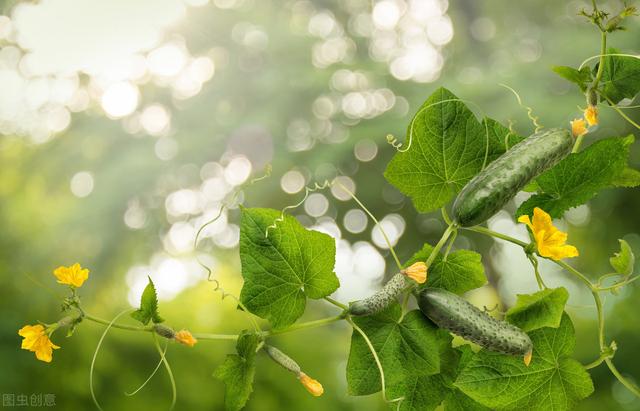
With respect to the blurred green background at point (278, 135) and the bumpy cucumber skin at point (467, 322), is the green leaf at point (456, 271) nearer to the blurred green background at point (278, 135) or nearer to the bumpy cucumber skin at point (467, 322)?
the bumpy cucumber skin at point (467, 322)

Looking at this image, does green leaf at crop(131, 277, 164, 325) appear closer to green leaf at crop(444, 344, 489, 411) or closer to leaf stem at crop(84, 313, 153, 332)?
leaf stem at crop(84, 313, 153, 332)

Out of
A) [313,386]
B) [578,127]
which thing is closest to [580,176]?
[578,127]

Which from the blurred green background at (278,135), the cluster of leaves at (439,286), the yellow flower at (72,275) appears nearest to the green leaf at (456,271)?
the cluster of leaves at (439,286)

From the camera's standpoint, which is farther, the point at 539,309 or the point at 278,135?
the point at 278,135

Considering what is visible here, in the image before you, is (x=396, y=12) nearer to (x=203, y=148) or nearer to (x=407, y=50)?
(x=407, y=50)

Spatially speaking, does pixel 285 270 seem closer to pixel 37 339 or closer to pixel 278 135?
pixel 37 339

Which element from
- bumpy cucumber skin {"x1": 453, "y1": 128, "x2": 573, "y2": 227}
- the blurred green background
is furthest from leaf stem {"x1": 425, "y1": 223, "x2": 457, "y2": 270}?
the blurred green background

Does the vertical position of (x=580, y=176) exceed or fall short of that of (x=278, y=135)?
it exceeds it
